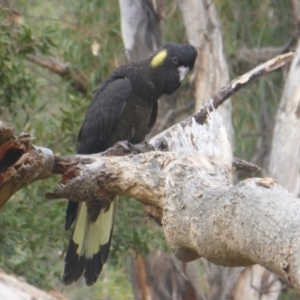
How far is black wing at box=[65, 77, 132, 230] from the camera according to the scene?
374cm

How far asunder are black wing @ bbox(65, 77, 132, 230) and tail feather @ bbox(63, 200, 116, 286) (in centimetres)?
40

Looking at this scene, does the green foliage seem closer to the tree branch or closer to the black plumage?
the black plumage

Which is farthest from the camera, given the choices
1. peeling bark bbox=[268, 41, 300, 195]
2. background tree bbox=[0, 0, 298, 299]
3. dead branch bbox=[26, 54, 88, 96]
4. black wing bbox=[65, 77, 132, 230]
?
dead branch bbox=[26, 54, 88, 96]

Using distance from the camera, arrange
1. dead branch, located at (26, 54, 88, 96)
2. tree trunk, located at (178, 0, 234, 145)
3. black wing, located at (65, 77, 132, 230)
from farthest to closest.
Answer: dead branch, located at (26, 54, 88, 96) < tree trunk, located at (178, 0, 234, 145) < black wing, located at (65, 77, 132, 230)

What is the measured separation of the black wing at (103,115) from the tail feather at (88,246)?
1.31 feet

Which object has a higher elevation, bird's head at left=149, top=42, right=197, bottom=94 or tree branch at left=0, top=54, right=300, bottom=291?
bird's head at left=149, top=42, right=197, bottom=94

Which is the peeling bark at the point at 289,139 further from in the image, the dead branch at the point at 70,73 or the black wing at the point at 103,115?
A: the black wing at the point at 103,115

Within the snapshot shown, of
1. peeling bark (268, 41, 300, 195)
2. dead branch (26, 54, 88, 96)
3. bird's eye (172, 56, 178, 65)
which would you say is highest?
bird's eye (172, 56, 178, 65)

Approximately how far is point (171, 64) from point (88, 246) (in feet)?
3.34

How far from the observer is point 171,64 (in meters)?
3.80

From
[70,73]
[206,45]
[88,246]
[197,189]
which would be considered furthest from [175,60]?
[70,73]

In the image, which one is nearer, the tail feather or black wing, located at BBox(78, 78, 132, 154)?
the tail feather

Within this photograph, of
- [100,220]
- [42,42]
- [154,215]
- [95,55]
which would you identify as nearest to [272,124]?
[95,55]

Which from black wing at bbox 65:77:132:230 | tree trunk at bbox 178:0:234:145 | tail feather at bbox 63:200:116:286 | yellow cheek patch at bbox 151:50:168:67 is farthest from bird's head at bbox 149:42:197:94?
tree trunk at bbox 178:0:234:145
